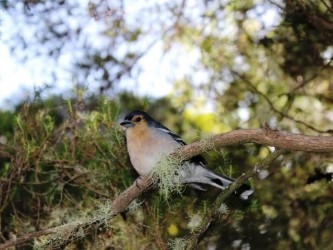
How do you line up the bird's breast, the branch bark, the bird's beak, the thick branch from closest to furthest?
the branch bark
the thick branch
the bird's breast
the bird's beak

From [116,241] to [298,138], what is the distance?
2.15m

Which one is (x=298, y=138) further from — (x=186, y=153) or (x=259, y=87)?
(x=259, y=87)

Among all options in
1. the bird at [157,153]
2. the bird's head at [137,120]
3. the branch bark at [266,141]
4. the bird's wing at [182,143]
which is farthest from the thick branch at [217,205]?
the bird's head at [137,120]

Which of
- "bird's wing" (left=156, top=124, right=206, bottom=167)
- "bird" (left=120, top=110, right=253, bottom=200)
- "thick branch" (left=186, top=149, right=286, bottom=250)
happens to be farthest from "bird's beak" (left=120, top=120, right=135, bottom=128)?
"thick branch" (left=186, top=149, right=286, bottom=250)

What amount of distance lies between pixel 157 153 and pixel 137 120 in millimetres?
573

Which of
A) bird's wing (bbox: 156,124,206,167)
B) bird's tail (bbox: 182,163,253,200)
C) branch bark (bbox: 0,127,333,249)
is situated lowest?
bird's tail (bbox: 182,163,253,200)

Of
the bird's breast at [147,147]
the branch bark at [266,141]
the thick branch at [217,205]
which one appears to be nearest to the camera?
the branch bark at [266,141]

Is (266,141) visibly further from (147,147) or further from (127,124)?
(127,124)

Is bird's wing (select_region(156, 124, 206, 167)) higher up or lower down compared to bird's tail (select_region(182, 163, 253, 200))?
higher up

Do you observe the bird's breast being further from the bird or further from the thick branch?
the thick branch

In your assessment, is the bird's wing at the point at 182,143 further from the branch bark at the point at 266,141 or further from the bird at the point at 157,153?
the branch bark at the point at 266,141

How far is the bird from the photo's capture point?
5.09 meters

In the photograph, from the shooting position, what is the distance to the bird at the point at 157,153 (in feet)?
16.7

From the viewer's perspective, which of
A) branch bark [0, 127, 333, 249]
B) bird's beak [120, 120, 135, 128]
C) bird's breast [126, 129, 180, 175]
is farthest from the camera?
bird's beak [120, 120, 135, 128]
